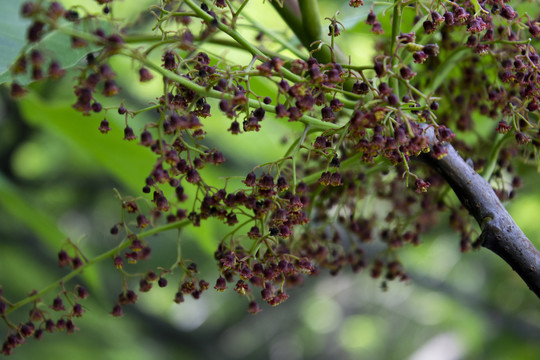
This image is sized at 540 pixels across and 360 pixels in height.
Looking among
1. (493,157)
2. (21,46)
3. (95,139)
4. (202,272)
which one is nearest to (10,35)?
(21,46)

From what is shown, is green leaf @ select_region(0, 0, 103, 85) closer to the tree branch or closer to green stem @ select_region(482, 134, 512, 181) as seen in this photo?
the tree branch

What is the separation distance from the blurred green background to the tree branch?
1343 mm

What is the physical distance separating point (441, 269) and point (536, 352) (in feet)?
4.46

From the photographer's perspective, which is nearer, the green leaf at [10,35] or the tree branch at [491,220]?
the tree branch at [491,220]

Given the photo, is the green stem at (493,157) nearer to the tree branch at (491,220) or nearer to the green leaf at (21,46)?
the tree branch at (491,220)

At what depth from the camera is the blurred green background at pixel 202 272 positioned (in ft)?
13.6

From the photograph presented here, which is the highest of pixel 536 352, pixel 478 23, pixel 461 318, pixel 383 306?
pixel 383 306

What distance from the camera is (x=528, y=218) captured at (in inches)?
162

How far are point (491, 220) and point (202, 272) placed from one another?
4.14m

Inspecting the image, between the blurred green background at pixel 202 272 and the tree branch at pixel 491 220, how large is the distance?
4.41ft

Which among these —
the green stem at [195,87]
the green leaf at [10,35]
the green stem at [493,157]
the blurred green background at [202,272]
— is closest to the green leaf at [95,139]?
the blurred green background at [202,272]

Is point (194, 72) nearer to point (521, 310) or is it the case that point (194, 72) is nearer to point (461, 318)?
point (521, 310)

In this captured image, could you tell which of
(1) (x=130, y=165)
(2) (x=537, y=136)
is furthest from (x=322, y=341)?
(2) (x=537, y=136)

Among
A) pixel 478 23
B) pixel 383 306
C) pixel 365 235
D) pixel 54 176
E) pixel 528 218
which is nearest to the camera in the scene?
pixel 478 23
